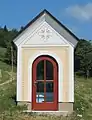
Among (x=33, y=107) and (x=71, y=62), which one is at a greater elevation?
(x=71, y=62)

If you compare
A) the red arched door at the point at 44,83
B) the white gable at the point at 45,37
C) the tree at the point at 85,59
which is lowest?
the red arched door at the point at 44,83

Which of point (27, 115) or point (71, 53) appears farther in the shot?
point (71, 53)

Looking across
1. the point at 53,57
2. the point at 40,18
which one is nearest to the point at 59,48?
the point at 53,57

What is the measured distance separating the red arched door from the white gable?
541 millimetres

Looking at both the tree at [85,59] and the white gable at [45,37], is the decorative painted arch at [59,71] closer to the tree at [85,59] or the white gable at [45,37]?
the white gable at [45,37]

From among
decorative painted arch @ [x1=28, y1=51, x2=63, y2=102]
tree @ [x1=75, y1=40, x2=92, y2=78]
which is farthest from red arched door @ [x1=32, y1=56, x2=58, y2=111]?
tree @ [x1=75, y1=40, x2=92, y2=78]

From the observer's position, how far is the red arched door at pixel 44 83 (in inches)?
531

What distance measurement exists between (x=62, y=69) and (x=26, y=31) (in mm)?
1788

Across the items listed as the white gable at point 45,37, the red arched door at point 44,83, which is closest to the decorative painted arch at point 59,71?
the red arched door at point 44,83

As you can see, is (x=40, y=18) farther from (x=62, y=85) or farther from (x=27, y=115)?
(x=27, y=115)

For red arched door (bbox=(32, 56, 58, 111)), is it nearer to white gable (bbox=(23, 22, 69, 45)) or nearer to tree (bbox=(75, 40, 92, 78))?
white gable (bbox=(23, 22, 69, 45))

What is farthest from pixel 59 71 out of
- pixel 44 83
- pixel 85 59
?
pixel 85 59

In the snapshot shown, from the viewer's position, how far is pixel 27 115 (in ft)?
40.8

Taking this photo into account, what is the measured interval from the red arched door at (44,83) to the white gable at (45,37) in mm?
541
